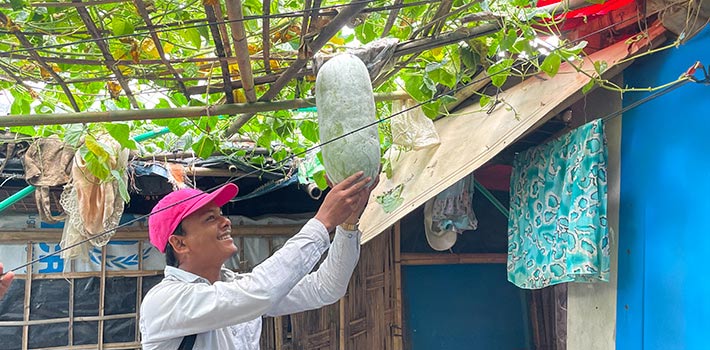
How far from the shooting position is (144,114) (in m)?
2.55

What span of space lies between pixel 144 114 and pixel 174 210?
0.50m

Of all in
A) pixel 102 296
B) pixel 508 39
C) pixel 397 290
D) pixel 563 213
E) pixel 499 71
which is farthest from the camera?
pixel 397 290

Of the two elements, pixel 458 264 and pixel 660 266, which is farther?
pixel 458 264

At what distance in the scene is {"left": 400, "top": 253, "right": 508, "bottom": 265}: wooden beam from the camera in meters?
6.31

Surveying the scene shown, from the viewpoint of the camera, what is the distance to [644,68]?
9.41 ft

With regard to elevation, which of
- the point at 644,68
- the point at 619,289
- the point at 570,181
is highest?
the point at 644,68

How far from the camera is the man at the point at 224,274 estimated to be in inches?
76.8

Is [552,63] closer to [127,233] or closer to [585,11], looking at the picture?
[585,11]

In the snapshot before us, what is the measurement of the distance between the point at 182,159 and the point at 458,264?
11.4 feet

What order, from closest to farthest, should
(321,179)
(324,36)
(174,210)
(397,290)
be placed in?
(324,36) < (174,210) < (321,179) < (397,290)

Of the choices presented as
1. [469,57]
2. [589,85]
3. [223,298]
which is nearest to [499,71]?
[469,57]

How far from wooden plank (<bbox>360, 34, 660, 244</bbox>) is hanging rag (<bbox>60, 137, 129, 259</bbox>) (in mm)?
1950

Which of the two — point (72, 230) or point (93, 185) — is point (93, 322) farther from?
point (93, 185)

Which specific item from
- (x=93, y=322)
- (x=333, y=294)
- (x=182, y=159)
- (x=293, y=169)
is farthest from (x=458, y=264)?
(x=333, y=294)
